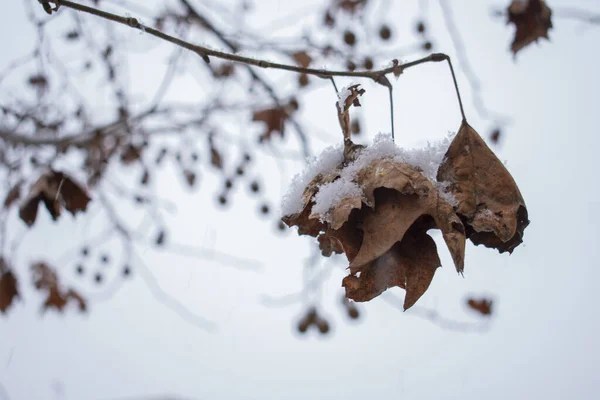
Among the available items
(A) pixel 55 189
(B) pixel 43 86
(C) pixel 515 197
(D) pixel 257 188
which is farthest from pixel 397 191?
(B) pixel 43 86

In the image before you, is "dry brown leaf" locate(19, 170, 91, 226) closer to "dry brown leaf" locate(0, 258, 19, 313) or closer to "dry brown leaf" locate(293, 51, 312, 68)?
"dry brown leaf" locate(0, 258, 19, 313)

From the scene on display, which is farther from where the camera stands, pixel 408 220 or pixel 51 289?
pixel 51 289

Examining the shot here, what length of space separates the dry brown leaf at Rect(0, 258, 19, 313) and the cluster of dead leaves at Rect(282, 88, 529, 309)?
1839mm

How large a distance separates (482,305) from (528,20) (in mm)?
2318

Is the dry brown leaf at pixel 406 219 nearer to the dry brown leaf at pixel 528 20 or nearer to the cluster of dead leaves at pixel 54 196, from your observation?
the cluster of dead leaves at pixel 54 196

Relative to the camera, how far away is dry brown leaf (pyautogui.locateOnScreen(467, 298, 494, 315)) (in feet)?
11.2

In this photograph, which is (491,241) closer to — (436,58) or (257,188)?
(436,58)

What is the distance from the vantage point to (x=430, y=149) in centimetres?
88

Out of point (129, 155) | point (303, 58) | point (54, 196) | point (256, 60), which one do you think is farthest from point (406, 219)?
point (129, 155)

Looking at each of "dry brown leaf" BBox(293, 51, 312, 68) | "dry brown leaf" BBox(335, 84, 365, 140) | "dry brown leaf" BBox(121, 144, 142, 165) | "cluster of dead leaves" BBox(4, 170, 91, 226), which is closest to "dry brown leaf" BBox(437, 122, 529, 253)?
→ "dry brown leaf" BBox(335, 84, 365, 140)

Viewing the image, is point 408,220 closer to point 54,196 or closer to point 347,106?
point 347,106

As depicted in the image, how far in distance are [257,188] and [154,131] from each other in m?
0.73

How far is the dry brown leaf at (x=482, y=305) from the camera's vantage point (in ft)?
11.2

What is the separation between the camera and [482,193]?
0.80 meters
